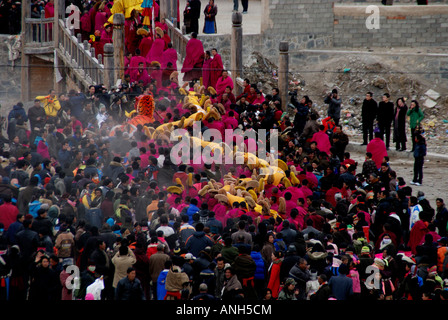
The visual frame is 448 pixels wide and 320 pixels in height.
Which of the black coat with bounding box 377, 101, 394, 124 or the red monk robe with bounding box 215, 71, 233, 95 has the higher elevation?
the red monk robe with bounding box 215, 71, 233, 95

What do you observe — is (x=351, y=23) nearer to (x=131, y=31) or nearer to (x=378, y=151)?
(x=131, y=31)

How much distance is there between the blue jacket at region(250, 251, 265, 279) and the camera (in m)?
11.7

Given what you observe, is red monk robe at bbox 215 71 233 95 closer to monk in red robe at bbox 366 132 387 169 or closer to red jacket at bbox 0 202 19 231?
monk in red robe at bbox 366 132 387 169

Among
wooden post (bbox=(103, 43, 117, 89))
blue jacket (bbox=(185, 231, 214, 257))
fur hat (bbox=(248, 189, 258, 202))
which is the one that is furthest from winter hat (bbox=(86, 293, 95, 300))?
wooden post (bbox=(103, 43, 117, 89))

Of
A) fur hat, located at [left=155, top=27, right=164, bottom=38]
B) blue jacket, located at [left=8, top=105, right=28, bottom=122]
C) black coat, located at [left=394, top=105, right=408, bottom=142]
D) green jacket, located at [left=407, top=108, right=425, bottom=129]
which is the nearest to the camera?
blue jacket, located at [left=8, top=105, right=28, bottom=122]

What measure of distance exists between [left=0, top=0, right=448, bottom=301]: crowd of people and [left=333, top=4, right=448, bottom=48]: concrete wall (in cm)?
678

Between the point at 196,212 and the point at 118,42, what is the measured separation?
7861 millimetres

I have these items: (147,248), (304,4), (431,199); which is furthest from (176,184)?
(304,4)

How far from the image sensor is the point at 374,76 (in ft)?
77.9

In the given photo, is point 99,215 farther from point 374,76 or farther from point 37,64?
point 374,76

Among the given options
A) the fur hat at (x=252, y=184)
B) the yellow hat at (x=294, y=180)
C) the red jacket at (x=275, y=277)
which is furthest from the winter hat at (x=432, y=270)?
the yellow hat at (x=294, y=180)

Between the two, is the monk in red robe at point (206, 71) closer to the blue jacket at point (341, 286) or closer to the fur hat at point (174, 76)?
the fur hat at point (174, 76)

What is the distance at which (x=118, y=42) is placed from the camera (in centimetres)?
1986

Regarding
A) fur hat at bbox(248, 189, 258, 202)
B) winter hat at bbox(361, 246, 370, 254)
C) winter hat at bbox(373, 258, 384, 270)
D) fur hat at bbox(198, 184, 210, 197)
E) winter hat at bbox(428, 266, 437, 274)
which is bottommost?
winter hat at bbox(428, 266, 437, 274)
